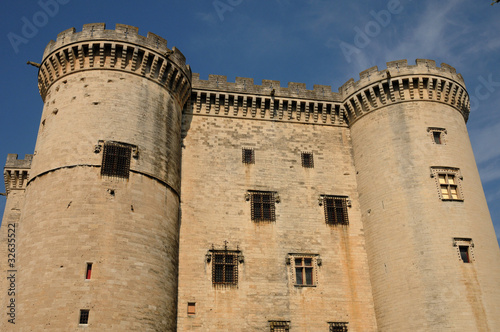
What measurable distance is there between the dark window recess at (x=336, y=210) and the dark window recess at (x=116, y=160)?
31.8 ft

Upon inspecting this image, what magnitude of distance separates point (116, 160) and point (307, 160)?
9.73 metres

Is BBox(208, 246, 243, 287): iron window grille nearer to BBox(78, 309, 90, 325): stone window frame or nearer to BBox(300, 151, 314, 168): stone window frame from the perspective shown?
BBox(78, 309, 90, 325): stone window frame

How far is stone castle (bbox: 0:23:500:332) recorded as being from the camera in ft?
58.2

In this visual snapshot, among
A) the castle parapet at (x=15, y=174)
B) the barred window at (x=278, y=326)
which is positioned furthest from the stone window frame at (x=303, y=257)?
the castle parapet at (x=15, y=174)

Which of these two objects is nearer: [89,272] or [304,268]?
[89,272]

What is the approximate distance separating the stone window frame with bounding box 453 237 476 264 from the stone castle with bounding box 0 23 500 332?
7 cm

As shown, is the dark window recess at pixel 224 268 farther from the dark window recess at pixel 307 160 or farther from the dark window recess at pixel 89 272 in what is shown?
the dark window recess at pixel 307 160

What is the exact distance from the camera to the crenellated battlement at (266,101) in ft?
79.7

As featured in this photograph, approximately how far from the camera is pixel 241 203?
22.2m

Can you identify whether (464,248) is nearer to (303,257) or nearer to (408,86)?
(303,257)

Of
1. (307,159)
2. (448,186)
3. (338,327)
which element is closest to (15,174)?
(307,159)

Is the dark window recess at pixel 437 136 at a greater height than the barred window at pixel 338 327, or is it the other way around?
the dark window recess at pixel 437 136

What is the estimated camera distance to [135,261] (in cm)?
1781

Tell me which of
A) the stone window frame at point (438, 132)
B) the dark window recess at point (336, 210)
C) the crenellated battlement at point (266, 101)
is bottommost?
the dark window recess at point (336, 210)
